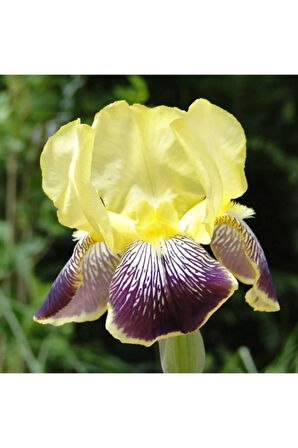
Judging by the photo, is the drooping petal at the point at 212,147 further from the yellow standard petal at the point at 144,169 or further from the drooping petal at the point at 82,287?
the drooping petal at the point at 82,287

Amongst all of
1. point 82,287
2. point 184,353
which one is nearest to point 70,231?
point 82,287

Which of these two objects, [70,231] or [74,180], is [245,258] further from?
[70,231]

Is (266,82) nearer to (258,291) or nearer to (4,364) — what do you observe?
(4,364)

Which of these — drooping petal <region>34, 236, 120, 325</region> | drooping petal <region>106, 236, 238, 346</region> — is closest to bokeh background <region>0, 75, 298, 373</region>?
drooping petal <region>34, 236, 120, 325</region>

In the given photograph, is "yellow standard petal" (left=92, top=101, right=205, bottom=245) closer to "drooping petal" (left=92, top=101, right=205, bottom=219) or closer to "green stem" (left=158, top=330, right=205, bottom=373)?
"drooping petal" (left=92, top=101, right=205, bottom=219)

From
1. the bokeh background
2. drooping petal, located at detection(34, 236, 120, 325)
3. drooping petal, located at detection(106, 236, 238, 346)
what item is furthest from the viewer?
the bokeh background

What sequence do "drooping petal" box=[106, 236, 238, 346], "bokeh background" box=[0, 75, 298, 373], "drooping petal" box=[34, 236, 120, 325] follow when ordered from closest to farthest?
"drooping petal" box=[106, 236, 238, 346] → "drooping petal" box=[34, 236, 120, 325] → "bokeh background" box=[0, 75, 298, 373]
